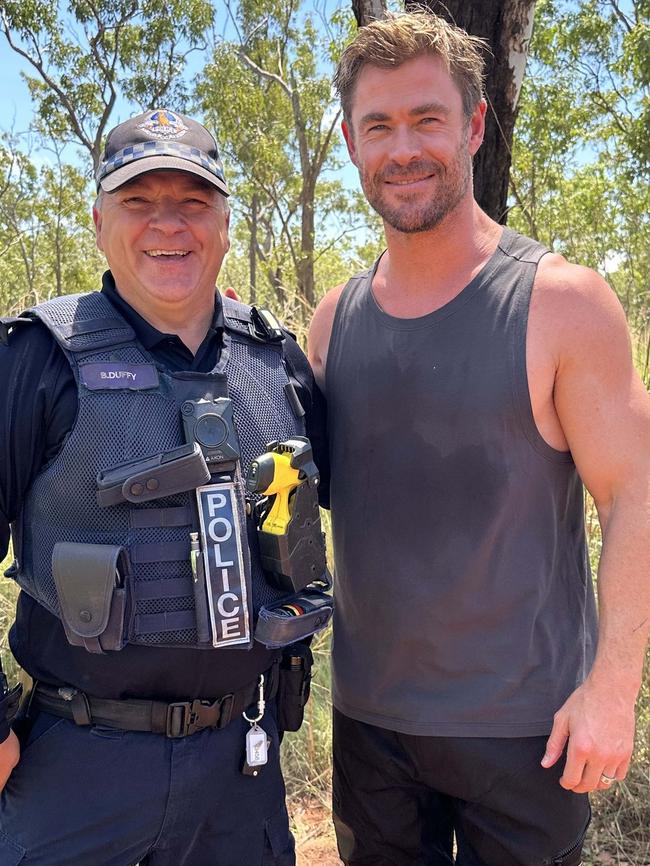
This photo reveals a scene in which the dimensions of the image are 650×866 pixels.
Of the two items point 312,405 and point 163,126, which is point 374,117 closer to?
point 163,126

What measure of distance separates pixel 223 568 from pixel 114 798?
0.54 metres

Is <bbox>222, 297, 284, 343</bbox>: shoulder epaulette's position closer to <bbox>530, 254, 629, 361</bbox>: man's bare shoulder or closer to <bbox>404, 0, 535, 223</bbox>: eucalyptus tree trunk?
<bbox>530, 254, 629, 361</bbox>: man's bare shoulder

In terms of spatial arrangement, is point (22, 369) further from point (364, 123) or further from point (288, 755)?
point (288, 755)

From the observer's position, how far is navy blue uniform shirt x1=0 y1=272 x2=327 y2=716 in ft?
5.32

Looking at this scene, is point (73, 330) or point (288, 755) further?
point (288, 755)

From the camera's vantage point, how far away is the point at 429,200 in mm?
1967

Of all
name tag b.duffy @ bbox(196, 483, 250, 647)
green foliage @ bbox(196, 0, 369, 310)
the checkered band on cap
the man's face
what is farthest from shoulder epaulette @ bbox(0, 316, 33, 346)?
green foliage @ bbox(196, 0, 369, 310)

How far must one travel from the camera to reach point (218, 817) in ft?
5.90

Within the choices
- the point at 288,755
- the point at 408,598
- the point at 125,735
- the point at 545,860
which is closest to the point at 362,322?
the point at 408,598

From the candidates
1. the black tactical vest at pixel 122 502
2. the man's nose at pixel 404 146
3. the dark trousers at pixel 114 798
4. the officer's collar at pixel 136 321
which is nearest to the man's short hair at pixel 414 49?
the man's nose at pixel 404 146

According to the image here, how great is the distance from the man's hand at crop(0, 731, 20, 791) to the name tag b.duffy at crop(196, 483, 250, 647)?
0.48 metres

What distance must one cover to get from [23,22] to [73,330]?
15160 mm

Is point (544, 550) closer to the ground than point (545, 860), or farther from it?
farther from it

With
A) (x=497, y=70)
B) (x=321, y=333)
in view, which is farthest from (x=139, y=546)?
(x=497, y=70)
